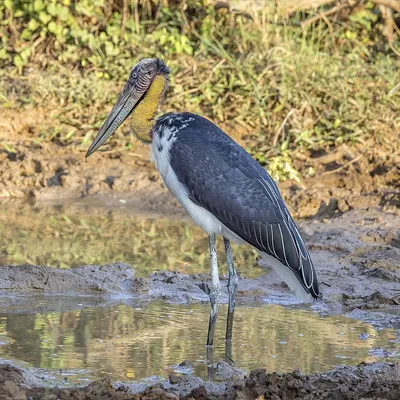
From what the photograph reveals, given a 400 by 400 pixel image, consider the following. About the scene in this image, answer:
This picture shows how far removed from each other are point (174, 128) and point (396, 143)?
399 cm

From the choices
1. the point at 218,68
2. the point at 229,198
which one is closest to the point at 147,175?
the point at 218,68

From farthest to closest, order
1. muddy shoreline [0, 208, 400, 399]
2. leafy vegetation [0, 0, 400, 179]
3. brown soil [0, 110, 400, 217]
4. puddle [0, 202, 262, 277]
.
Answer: leafy vegetation [0, 0, 400, 179], brown soil [0, 110, 400, 217], puddle [0, 202, 262, 277], muddy shoreline [0, 208, 400, 399]

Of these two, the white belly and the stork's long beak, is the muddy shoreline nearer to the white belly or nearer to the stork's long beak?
the white belly

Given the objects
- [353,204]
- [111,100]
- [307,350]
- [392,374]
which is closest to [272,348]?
[307,350]

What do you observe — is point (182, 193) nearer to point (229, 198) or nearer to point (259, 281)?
point (229, 198)

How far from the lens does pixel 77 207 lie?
813 cm

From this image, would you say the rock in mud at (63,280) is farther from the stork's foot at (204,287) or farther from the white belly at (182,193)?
the white belly at (182,193)

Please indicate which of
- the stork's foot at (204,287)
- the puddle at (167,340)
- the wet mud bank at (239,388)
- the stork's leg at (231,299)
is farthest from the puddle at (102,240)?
the wet mud bank at (239,388)

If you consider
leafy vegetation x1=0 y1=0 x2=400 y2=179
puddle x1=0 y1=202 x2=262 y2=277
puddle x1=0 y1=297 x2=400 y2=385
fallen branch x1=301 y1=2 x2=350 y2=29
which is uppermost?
fallen branch x1=301 y1=2 x2=350 y2=29

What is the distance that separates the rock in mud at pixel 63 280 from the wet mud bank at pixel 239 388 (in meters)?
1.61

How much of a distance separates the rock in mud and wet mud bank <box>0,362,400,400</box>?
1.61m

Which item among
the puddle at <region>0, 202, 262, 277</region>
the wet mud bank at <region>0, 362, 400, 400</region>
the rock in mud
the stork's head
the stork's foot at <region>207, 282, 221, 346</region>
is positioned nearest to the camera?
the wet mud bank at <region>0, 362, 400, 400</region>

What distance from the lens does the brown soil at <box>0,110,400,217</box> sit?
799 cm

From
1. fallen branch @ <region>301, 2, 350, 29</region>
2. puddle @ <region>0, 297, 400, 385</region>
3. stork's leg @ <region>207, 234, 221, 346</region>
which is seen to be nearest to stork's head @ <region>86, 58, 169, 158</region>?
stork's leg @ <region>207, 234, 221, 346</region>
